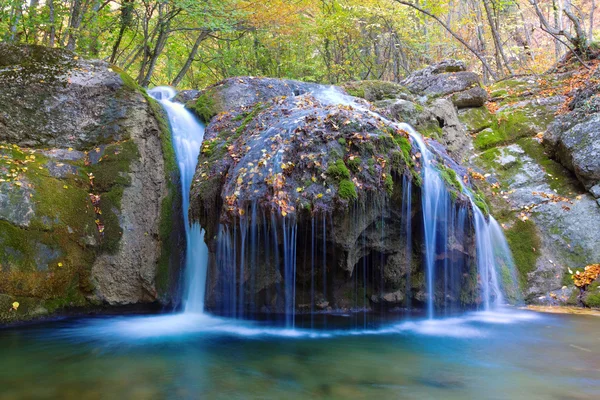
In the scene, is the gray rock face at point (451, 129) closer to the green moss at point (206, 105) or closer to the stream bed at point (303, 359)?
the stream bed at point (303, 359)

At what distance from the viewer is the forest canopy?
11.1m

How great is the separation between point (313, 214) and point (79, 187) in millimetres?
4045

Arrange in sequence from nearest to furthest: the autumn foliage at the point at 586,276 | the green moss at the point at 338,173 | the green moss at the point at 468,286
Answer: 1. the green moss at the point at 338,173
2. the green moss at the point at 468,286
3. the autumn foliage at the point at 586,276

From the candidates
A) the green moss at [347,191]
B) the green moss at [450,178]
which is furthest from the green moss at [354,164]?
the green moss at [450,178]

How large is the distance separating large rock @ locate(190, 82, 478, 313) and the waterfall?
13.1 inches

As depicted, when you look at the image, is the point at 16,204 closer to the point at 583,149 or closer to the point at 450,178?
the point at 450,178

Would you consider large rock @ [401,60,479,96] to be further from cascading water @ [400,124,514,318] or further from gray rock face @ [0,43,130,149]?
gray rock face @ [0,43,130,149]

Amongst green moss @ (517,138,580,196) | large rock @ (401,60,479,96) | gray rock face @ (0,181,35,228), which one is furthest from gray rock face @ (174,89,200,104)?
green moss @ (517,138,580,196)

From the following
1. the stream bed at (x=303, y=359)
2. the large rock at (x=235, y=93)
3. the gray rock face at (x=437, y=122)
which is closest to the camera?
the stream bed at (x=303, y=359)

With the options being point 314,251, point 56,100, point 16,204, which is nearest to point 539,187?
point 314,251

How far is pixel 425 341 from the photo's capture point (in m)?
4.87

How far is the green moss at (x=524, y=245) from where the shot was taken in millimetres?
7188

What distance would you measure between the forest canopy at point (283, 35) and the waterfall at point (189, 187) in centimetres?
392

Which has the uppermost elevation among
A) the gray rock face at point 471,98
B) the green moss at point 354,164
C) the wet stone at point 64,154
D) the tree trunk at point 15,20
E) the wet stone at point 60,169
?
the tree trunk at point 15,20
